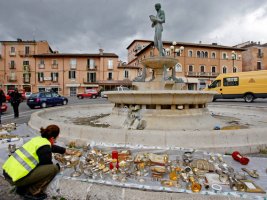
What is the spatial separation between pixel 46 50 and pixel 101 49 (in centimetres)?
1345

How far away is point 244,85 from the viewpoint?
63.6 ft

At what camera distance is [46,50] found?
49156 millimetres

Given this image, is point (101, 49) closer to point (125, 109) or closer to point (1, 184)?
point (125, 109)

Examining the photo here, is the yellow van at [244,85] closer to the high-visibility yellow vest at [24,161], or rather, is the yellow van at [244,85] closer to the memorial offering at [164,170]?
the memorial offering at [164,170]

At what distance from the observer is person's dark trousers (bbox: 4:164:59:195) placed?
8.72 feet

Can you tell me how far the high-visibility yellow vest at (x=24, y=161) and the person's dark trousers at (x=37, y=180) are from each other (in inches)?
2.7

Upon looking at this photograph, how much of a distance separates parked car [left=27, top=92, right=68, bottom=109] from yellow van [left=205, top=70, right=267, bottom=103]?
16446 millimetres

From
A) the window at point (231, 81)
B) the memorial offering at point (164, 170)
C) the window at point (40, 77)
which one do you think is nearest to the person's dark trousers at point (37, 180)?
the memorial offering at point (164, 170)

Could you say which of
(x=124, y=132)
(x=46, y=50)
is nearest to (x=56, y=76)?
(x=46, y=50)

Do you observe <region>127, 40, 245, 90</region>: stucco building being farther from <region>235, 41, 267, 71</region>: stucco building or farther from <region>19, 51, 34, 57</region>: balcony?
<region>19, 51, 34, 57</region>: balcony

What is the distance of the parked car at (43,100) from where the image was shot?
17094mm

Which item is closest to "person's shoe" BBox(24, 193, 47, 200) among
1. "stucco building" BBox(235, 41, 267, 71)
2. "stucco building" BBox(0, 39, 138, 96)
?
"stucco building" BBox(0, 39, 138, 96)

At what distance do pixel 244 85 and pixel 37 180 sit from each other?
2075 cm

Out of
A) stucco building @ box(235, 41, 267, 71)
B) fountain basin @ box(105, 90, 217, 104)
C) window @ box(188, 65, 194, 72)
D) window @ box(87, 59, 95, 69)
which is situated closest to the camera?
fountain basin @ box(105, 90, 217, 104)
